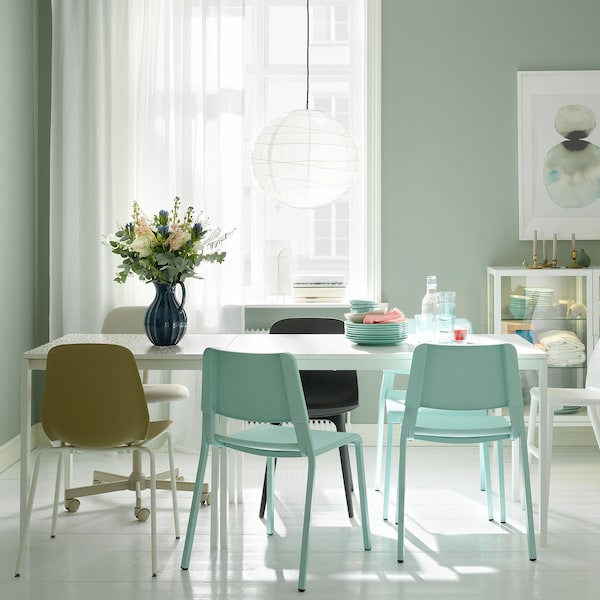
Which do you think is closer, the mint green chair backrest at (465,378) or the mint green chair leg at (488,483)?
the mint green chair backrest at (465,378)

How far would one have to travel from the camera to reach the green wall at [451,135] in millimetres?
4883

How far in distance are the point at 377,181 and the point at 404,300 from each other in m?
0.68

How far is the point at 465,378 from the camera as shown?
3.02m

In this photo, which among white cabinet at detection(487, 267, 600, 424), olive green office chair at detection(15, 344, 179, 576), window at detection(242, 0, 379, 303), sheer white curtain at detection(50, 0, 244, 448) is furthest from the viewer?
window at detection(242, 0, 379, 303)

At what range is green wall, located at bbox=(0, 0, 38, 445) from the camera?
439 cm

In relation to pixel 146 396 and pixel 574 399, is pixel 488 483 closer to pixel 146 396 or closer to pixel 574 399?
pixel 574 399

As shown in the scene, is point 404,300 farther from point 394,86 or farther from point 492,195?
point 394,86

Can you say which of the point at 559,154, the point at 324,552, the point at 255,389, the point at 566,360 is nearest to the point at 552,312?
the point at 566,360

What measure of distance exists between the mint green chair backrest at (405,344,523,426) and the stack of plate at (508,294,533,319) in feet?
5.50

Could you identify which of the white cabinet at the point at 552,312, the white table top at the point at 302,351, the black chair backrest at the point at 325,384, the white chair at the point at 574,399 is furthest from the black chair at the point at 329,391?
the white cabinet at the point at 552,312

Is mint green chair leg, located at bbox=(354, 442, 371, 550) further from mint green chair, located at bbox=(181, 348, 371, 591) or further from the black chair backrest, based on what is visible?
the black chair backrest

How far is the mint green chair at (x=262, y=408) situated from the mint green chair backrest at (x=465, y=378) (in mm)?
330

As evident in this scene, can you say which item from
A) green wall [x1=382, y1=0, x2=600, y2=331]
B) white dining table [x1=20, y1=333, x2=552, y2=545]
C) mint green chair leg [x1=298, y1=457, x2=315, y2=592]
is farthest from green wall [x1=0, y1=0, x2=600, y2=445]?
mint green chair leg [x1=298, y1=457, x2=315, y2=592]

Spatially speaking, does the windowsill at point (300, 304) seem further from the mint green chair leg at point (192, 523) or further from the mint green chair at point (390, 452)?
the mint green chair leg at point (192, 523)
